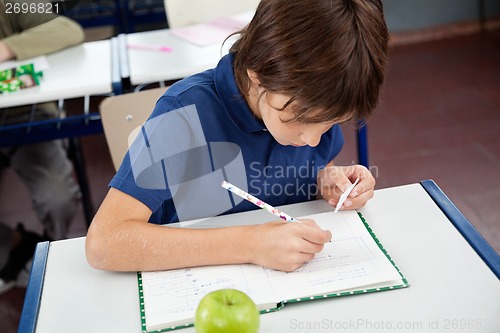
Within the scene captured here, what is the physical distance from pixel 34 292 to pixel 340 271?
0.51 meters

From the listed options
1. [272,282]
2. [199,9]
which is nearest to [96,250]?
[272,282]

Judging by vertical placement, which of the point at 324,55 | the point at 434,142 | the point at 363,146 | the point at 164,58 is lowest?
the point at 434,142

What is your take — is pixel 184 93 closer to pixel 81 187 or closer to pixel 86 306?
pixel 86 306

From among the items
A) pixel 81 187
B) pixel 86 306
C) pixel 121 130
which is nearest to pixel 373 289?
pixel 86 306

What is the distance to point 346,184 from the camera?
1301 millimetres

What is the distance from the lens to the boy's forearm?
110 cm

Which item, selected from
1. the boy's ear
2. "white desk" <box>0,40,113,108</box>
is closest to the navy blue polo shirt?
the boy's ear

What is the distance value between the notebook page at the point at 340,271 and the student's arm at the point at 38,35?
147cm

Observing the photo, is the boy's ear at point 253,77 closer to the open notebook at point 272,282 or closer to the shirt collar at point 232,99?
the shirt collar at point 232,99

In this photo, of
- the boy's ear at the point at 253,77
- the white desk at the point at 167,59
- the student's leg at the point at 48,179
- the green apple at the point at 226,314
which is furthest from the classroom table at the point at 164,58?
the green apple at the point at 226,314

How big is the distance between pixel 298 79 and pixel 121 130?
65 cm

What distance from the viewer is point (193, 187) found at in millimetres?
1309

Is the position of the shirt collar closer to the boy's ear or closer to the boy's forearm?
the boy's ear

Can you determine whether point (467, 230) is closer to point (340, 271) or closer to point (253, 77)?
point (340, 271)
